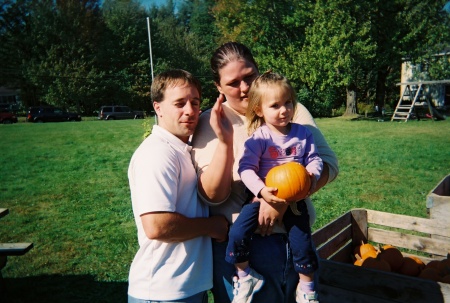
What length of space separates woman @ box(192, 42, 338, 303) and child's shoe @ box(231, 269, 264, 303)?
0.03 m

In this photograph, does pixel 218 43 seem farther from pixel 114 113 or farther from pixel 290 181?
pixel 290 181

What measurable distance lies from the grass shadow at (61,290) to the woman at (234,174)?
8.76ft

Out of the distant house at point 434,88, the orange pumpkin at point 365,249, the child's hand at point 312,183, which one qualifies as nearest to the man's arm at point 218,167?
the child's hand at point 312,183

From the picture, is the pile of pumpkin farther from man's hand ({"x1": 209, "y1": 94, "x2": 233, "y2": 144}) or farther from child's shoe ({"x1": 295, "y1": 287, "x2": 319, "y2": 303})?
man's hand ({"x1": 209, "y1": 94, "x2": 233, "y2": 144})

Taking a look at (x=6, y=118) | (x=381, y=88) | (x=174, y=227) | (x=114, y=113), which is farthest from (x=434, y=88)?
(x=6, y=118)

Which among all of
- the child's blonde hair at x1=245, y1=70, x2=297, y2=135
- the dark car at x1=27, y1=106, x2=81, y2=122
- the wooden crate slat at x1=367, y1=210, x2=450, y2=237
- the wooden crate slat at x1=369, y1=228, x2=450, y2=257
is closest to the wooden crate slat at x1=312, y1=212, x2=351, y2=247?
the wooden crate slat at x1=369, y1=228, x2=450, y2=257

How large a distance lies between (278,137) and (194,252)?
89 centimetres

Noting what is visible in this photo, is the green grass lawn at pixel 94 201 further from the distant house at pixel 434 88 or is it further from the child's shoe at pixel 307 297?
the distant house at pixel 434 88

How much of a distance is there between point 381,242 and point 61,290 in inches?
161

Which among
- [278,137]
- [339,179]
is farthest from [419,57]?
[278,137]

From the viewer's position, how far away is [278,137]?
235cm

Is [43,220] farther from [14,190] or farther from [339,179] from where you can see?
[339,179]

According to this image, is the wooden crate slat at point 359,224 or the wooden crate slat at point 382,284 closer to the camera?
the wooden crate slat at point 382,284

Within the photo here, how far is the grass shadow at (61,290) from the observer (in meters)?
4.43
